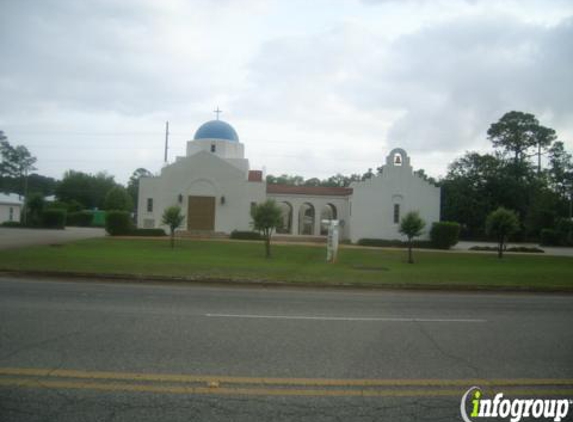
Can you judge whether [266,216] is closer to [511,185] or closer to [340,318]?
[340,318]

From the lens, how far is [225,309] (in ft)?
30.1

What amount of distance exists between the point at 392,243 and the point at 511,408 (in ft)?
99.9

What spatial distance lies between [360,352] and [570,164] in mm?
68105

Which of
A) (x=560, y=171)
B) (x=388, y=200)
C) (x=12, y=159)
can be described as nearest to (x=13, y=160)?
(x=12, y=159)

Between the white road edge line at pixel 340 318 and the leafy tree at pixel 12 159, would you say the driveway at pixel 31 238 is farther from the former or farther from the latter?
the leafy tree at pixel 12 159

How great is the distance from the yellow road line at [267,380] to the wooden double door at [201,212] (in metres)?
31.0

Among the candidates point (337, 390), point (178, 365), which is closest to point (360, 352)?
point (337, 390)

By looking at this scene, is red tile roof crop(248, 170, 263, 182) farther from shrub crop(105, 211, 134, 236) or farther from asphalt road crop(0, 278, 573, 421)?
asphalt road crop(0, 278, 573, 421)

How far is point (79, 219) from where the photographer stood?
187 feet

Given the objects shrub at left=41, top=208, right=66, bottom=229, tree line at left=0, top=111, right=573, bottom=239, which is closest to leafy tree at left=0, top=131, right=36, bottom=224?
tree line at left=0, top=111, right=573, bottom=239

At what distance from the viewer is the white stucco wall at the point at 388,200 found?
36.3 m

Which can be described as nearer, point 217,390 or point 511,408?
point 511,408

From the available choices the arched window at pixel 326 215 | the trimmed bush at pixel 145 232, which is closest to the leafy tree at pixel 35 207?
the trimmed bush at pixel 145 232

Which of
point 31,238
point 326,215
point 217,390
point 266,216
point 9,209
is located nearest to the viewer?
point 217,390
